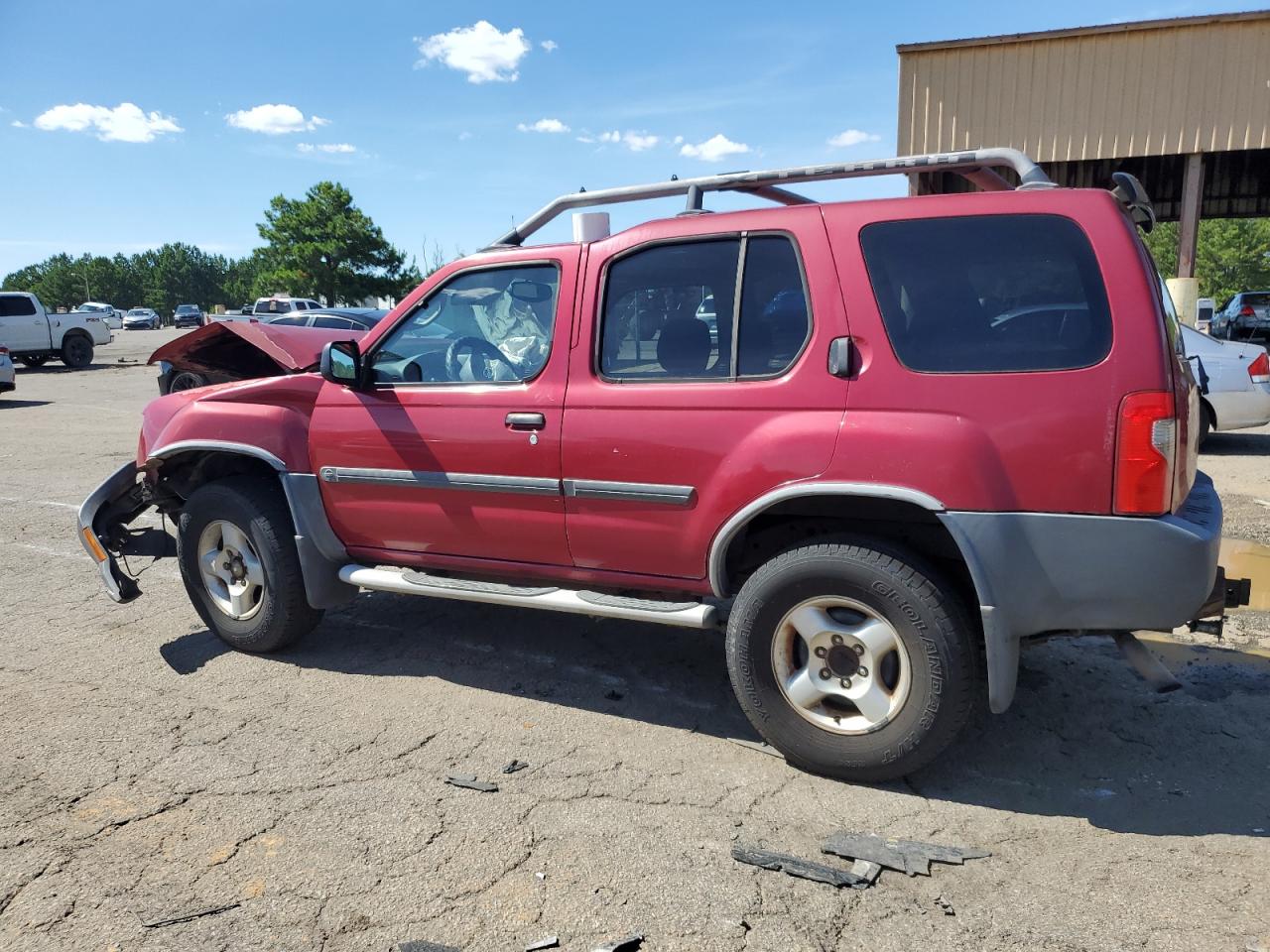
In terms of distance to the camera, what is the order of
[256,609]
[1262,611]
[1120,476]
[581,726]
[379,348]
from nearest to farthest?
A: [1120,476] < [581,726] < [379,348] < [256,609] < [1262,611]

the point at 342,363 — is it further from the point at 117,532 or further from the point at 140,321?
the point at 140,321

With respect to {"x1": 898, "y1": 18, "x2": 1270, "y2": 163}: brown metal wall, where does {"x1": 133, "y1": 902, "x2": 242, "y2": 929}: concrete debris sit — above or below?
below

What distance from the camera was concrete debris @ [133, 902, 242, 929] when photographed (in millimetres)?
2592

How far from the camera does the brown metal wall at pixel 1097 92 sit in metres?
16.5

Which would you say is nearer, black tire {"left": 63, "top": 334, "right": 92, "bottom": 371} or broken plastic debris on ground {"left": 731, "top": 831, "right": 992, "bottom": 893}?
broken plastic debris on ground {"left": 731, "top": 831, "right": 992, "bottom": 893}

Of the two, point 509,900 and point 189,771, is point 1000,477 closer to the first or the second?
point 509,900

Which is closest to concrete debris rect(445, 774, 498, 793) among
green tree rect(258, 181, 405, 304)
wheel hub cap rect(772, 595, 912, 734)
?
wheel hub cap rect(772, 595, 912, 734)

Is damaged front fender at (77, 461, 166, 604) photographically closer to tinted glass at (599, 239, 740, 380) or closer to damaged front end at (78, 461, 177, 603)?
damaged front end at (78, 461, 177, 603)

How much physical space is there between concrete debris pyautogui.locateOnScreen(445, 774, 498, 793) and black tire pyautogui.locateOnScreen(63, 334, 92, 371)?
88.5 ft

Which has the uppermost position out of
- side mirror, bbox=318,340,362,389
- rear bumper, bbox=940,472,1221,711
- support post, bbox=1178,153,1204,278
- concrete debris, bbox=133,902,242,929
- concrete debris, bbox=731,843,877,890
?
support post, bbox=1178,153,1204,278

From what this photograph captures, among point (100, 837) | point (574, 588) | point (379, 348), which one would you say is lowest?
point (100, 837)

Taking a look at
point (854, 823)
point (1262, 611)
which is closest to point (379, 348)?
point (854, 823)

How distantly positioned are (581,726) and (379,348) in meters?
1.92

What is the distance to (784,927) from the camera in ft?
8.36
